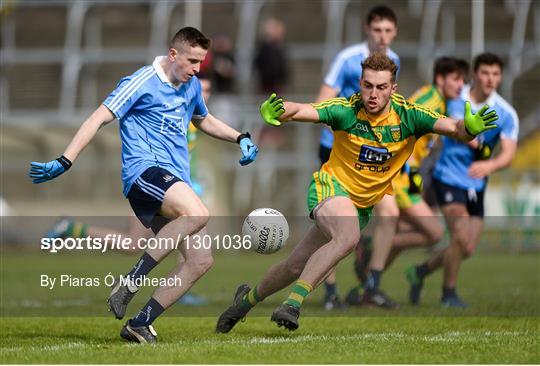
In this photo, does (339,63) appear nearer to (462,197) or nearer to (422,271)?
(462,197)

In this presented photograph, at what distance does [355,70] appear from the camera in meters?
11.6

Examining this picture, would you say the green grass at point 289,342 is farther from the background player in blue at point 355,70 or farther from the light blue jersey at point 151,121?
the background player in blue at point 355,70

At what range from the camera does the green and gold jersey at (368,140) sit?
8.62 m

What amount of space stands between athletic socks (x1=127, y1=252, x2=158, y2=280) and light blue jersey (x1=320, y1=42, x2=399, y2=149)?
358 centimetres

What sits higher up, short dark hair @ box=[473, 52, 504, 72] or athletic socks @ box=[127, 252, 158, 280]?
short dark hair @ box=[473, 52, 504, 72]

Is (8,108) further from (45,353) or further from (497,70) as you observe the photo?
(45,353)

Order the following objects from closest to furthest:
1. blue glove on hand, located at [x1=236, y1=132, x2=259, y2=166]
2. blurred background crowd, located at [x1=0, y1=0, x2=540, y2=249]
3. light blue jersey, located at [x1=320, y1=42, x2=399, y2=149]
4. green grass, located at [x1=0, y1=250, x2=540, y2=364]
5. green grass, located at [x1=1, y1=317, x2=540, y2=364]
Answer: green grass, located at [x1=1, y1=317, x2=540, y2=364] → green grass, located at [x1=0, y1=250, x2=540, y2=364] → blue glove on hand, located at [x1=236, y1=132, x2=259, y2=166] → light blue jersey, located at [x1=320, y1=42, x2=399, y2=149] → blurred background crowd, located at [x1=0, y1=0, x2=540, y2=249]

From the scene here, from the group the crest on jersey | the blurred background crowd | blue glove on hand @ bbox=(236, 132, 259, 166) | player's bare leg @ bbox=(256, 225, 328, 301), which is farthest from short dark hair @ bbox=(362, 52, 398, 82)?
the blurred background crowd

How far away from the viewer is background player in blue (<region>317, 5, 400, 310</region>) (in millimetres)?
11438

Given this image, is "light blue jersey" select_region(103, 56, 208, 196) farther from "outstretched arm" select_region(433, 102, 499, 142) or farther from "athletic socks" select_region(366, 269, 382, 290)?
"athletic socks" select_region(366, 269, 382, 290)

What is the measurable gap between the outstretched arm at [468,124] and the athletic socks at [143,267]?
2.21 metres

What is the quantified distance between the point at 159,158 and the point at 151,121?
0.27 metres

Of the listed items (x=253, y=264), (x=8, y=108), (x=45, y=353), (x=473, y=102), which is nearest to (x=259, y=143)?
(x=253, y=264)

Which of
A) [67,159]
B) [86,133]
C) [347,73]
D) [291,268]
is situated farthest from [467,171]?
[67,159]
